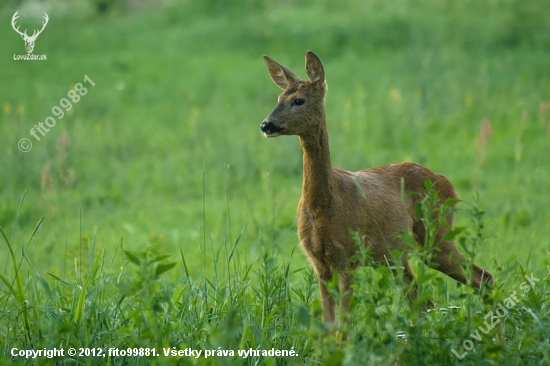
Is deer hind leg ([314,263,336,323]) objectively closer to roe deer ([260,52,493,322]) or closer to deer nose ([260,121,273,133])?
roe deer ([260,52,493,322])

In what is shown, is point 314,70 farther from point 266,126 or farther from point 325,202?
point 325,202

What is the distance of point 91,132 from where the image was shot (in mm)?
11836

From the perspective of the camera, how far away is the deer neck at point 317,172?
514 centimetres

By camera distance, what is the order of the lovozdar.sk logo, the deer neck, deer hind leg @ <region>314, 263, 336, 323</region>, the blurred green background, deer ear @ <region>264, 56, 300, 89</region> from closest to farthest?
deer hind leg @ <region>314, 263, 336, 323</region> → the deer neck → deer ear @ <region>264, 56, 300, 89</region> → the blurred green background → the lovozdar.sk logo

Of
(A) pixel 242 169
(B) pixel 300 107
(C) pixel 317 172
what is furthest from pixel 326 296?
(A) pixel 242 169

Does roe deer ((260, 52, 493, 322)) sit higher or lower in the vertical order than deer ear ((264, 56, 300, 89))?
lower

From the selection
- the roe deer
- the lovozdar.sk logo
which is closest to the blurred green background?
the lovozdar.sk logo

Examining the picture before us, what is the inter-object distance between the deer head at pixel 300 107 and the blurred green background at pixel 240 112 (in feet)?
6.02

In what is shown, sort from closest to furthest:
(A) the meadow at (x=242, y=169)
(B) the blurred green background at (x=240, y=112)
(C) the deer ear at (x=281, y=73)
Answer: (A) the meadow at (x=242, y=169) → (C) the deer ear at (x=281, y=73) → (B) the blurred green background at (x=240, y=112)

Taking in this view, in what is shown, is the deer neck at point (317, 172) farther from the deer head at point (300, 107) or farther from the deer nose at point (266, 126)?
the deer nose at point (266, 126)

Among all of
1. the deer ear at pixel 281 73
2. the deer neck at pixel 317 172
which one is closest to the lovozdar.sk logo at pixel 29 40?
the deer ear at pixel 281 73

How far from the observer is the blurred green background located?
8914mm

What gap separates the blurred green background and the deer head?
72.2 inches

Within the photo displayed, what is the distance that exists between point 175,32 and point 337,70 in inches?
138
